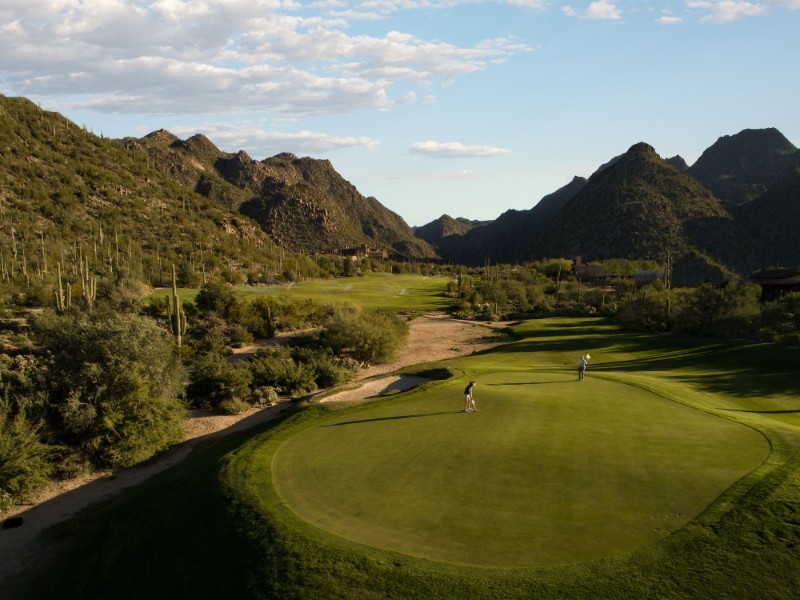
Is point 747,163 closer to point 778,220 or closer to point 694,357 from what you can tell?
point 778,220

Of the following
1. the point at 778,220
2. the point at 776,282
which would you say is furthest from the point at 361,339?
the point at 778,220

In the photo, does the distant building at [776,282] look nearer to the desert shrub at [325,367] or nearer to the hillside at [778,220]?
the hillside at [778,220]

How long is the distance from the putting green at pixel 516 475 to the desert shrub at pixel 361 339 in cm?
1990

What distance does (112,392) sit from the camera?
803 inches

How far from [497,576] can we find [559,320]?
180 ft

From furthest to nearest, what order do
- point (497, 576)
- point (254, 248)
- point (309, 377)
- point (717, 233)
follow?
1. point (717, 233)
2. point (254, 248)
3. point (309, 377)
4. point (497, 576)

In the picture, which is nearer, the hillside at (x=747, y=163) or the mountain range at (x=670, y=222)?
the mountain range at (x=670, y=222)

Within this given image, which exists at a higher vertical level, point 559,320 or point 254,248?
point 254,248

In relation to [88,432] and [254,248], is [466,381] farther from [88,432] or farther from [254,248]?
[254,248]

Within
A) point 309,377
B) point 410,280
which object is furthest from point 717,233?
point 309,377

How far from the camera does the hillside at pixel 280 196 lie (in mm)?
129000

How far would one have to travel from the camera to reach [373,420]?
17.5 meters

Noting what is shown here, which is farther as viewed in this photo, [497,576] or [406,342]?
[406,342]

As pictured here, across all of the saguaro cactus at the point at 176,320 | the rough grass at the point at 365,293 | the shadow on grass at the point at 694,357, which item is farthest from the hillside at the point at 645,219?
the saguaro cactus at the point at 176,320
